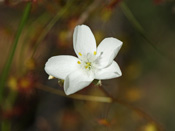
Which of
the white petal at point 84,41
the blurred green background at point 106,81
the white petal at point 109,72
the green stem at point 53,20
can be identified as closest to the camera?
the white petal at point 109,72

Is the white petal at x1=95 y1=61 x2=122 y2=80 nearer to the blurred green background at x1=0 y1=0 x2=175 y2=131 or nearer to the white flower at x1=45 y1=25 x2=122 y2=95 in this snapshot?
the white flower at x1=45 y1=25 x2=122 y2=95

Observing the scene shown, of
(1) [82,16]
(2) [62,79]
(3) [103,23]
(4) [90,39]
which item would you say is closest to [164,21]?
(3) [103,23]

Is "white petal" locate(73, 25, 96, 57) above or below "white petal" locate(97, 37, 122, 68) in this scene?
above

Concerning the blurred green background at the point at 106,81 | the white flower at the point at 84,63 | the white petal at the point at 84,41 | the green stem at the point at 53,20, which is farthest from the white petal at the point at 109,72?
the blurred green background at the point at 106,81

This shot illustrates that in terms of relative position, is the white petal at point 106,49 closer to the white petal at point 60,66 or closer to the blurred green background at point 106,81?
the white petal at point 60,66

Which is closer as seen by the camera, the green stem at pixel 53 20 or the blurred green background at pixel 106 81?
the green stem at pixel 53 20

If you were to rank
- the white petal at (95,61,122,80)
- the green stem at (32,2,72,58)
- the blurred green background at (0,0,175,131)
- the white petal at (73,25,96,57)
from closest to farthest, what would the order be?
the white petal at (95,61,122,80)
the white petal at (73,25,96,57)
the green stem at (32,2,72,58)
the blurred green background at (0,0,175,131)

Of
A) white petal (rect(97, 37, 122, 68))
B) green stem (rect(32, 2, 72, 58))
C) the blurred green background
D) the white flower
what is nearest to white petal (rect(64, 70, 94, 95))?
the white flower
